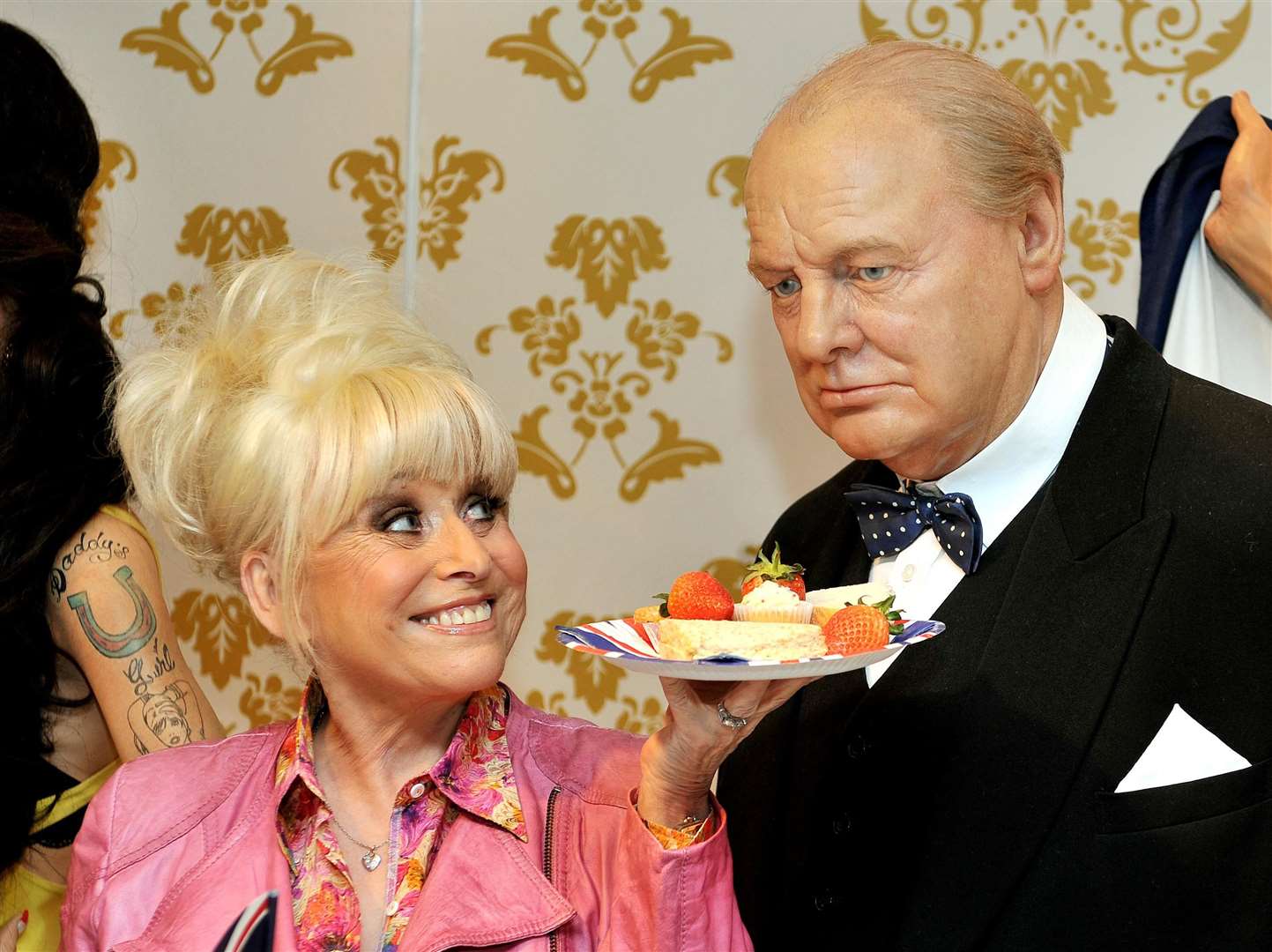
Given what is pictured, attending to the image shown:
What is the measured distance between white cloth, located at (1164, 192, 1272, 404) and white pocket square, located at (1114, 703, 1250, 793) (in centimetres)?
79

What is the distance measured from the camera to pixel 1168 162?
7.79 ft


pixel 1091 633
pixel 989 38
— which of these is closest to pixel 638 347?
pixel 989 38

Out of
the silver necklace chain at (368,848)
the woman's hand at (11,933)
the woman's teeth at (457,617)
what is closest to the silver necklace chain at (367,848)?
the silver necklace chain at (368,848)

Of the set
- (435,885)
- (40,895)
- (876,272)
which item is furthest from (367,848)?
(876,272)

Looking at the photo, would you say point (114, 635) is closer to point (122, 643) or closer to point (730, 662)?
point (122, 643)

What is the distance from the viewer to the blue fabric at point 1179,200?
7.67 ft

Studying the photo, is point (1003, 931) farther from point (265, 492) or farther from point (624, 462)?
point (624, 462)

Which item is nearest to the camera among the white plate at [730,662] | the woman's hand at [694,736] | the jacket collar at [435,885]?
the white plate at [730,662]

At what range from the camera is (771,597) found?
5.52 feet

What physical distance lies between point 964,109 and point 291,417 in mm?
920

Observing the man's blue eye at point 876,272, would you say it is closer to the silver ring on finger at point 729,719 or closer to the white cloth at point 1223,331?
the silver ring on finger at point 729,719

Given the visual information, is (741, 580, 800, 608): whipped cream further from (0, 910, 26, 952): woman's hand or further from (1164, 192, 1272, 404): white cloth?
(0, 910, 26, 952): woman's hand

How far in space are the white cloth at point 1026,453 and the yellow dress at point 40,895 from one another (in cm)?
121

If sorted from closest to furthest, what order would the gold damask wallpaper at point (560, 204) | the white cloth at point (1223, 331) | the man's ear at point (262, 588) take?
the man's ear at point (262, 588) → the white cloth at point (1223, 331) → the gold damask wallpaper at point (560, 204)
